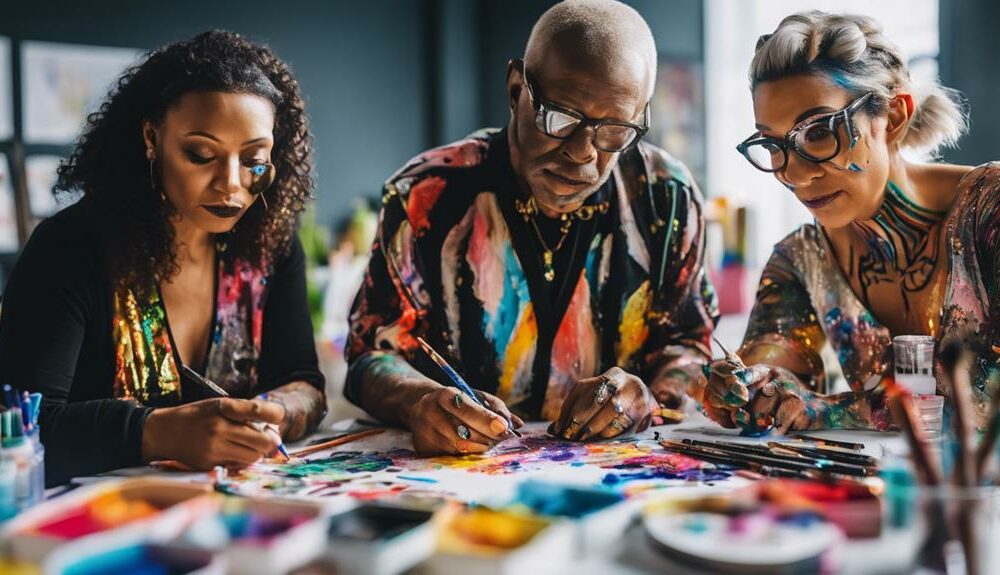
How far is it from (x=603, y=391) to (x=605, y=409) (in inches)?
1.2

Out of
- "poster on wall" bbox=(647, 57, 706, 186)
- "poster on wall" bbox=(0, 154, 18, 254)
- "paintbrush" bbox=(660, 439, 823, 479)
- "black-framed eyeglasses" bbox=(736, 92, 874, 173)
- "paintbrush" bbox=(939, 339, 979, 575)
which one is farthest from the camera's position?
"poster on wall" bbox=(647, 57, 706, 186)

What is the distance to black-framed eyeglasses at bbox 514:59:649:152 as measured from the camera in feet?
5.65

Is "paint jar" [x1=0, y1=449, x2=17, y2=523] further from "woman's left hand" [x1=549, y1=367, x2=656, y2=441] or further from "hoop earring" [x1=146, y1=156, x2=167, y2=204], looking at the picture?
"woman's left hand" [x1=549, y1=367, x2=656, y2=441]

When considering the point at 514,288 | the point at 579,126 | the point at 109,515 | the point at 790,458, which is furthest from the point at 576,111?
the point at 109,515

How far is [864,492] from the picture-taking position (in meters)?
1.08

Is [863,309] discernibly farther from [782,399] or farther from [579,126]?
[579,126]

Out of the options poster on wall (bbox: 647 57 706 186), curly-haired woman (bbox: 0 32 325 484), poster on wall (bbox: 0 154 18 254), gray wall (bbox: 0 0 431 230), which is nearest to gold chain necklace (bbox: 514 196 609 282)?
curly-haired woman (bbox: 0 32 325 484)

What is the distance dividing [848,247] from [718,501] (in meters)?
0.93

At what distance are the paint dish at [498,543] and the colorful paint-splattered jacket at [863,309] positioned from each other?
82 cm

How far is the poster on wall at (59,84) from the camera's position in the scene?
4754 millimetres

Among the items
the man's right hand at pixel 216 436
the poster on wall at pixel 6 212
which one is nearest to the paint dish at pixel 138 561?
the man's right hand at pixel 216 436

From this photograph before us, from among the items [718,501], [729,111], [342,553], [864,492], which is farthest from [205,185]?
[729,111]

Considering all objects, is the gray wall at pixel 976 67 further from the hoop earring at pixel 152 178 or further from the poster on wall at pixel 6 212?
the poster on wall at pixel 6 212

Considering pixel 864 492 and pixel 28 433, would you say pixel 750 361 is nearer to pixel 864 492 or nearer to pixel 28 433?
pixel 864 492
